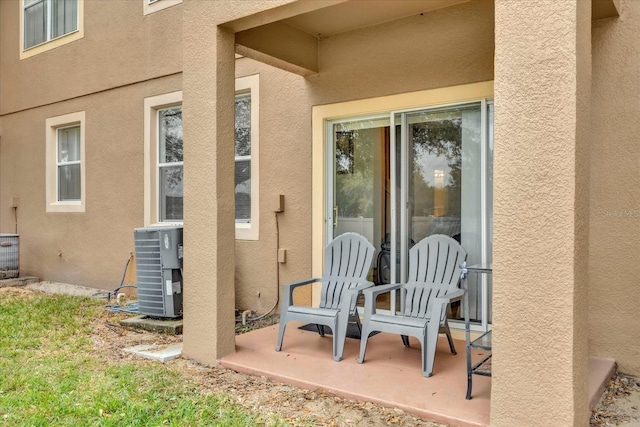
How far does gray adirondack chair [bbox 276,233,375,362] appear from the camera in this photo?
14.5ft

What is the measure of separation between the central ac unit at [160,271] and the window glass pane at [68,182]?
357 centimetres

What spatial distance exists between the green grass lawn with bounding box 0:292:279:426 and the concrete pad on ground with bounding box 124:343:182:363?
0.40ft

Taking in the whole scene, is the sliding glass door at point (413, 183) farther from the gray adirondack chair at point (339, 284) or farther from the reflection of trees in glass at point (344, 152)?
the gray adirondack chair at point (339, 284)

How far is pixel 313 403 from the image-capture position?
3.54 m

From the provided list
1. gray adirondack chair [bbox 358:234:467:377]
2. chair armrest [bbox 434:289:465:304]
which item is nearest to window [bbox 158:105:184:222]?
gray adirondack chair [bbox 358:234:467:377]

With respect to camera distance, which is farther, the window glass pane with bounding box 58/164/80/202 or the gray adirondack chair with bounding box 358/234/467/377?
the window glass pane with bounding box 58/164/80/202

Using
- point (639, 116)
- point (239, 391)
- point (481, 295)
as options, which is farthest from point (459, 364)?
point (639, 116)

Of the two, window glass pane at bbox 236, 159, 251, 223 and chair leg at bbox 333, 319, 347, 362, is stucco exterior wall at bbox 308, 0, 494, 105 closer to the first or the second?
window glass pane at bbox 236, 159, 251, 223

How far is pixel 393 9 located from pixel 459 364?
3.35m

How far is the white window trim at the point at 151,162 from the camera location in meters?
7.43

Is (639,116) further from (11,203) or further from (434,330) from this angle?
(11,203)

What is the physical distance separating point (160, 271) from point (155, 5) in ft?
13.0

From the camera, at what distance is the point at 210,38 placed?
438 cm

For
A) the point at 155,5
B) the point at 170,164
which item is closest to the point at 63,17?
the point at 155,5
